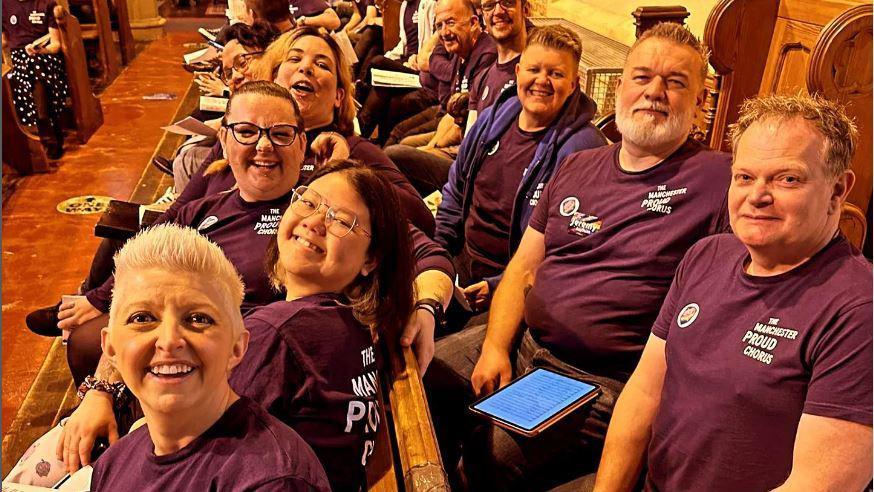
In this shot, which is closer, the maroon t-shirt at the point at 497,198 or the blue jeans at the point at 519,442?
the blue jeans at the point at 519,442

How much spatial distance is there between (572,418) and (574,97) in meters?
1.30

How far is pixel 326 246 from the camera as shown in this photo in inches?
63.9

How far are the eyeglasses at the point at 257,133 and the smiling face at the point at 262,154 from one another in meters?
0.01

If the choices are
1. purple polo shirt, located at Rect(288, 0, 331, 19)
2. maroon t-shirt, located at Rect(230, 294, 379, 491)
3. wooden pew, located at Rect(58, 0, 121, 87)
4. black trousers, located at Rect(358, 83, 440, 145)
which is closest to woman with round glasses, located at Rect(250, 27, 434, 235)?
maroon t-shirt, located at Rect(230, 294, 379, 491)

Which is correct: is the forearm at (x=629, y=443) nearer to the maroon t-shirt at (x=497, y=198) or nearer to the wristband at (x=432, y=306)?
the wristband at (x=432, y=306)

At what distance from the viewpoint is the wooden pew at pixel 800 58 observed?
225cm

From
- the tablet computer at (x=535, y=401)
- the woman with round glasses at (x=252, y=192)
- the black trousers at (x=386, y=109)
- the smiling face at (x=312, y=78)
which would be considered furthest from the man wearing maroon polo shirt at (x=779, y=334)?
the black trousers at (x=386, y=109)

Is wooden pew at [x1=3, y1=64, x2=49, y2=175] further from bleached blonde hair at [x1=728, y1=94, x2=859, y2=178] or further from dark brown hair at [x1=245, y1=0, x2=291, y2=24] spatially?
bleached blonde hair at [x1=728, y1=94, x2=859, y2=178]

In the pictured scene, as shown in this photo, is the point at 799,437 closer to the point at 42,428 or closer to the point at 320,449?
the point at 320,449

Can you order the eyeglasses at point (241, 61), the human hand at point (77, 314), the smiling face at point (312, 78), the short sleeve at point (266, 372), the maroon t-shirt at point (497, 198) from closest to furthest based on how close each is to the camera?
1. the short sleeve at point (266, 372)
2. the human hand at point (77, 314)
3. the smiling face at point (312, 78)
4. the maroon t-shirt at point (497, 198)
5. the eyeglasses at point (241, 61)

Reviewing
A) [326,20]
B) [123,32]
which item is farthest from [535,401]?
[123,32]

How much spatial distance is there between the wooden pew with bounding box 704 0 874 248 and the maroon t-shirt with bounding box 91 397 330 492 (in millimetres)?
1850

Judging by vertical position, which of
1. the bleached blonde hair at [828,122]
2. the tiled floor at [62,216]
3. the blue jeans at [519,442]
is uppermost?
the bleached blonde hair at [828,122]

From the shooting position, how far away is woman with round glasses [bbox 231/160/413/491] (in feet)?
4.61
